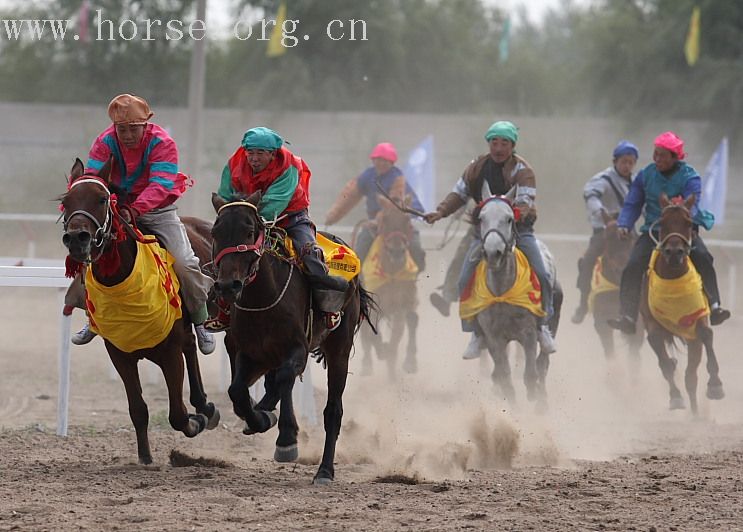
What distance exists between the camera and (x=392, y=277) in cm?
1443

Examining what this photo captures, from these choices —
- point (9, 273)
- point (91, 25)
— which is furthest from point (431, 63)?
point (9, 273)

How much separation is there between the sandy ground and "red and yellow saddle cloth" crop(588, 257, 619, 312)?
0.86 m

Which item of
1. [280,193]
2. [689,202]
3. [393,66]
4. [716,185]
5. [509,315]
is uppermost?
[393,66]

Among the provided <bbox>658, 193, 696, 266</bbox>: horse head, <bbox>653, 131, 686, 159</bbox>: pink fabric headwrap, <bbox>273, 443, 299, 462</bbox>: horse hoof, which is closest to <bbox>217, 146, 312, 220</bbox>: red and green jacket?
<bbox>273, 443, 299, 462</bbox>: horse hoof

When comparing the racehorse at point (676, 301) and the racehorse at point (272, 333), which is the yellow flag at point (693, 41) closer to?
the racehorse at point (676, 301)

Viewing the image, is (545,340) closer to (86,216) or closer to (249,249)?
(249,249)

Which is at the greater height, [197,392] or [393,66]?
[393,66]

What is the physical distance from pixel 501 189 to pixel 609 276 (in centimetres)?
308

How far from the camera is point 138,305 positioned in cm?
750

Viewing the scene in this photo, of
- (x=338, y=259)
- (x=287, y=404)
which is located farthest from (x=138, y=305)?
(x=338, y=259)

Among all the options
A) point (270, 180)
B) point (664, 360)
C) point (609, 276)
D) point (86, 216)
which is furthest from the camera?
point (609, 276)

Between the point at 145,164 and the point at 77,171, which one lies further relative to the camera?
the point at 145,164

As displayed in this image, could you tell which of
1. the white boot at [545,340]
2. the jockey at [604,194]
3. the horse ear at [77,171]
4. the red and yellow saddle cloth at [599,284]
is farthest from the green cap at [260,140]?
the jockey at [604,194]

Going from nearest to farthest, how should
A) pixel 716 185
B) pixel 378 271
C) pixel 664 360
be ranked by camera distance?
pixel 664 360 → pixel 378 271 → pixel 716 185
